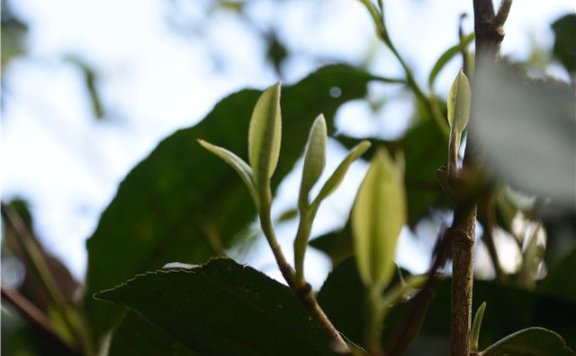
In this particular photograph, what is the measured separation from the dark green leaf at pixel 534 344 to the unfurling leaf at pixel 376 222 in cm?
10

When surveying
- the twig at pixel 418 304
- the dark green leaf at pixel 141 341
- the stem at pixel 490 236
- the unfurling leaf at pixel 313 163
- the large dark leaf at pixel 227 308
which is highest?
the unfurling leaf at pixel 313 163

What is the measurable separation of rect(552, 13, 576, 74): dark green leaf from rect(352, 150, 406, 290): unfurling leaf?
1.20 ft

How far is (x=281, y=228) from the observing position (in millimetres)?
842

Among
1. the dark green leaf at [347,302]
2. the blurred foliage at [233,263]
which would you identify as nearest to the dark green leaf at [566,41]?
the blurred foliage at [233,263]

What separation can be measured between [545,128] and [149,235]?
1.39 ft

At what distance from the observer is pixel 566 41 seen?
1.97 ft

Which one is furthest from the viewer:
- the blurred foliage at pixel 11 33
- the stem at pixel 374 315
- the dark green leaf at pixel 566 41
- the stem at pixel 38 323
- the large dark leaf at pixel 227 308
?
the blurred foliage at pixel 11 33

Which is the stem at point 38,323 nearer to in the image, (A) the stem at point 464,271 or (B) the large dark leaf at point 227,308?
(B) the large dark leaf at point 227,308

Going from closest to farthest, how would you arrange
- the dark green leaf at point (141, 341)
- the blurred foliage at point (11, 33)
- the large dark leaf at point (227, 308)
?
the large dark leaf at point (227, 308) → the dark green leaf at point (141, 341) → the blurred foliage at point (11, 33)

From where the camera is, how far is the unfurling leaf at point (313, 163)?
31 centimetres

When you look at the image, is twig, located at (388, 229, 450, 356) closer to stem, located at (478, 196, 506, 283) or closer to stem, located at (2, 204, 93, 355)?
stem, located at (478, 196, 506, 283)

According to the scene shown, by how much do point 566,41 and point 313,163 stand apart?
0.36 m

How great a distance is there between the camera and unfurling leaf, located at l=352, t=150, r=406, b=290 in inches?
10.4

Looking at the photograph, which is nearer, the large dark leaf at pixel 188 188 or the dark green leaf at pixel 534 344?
the dark green leaf at pixel 534 344
